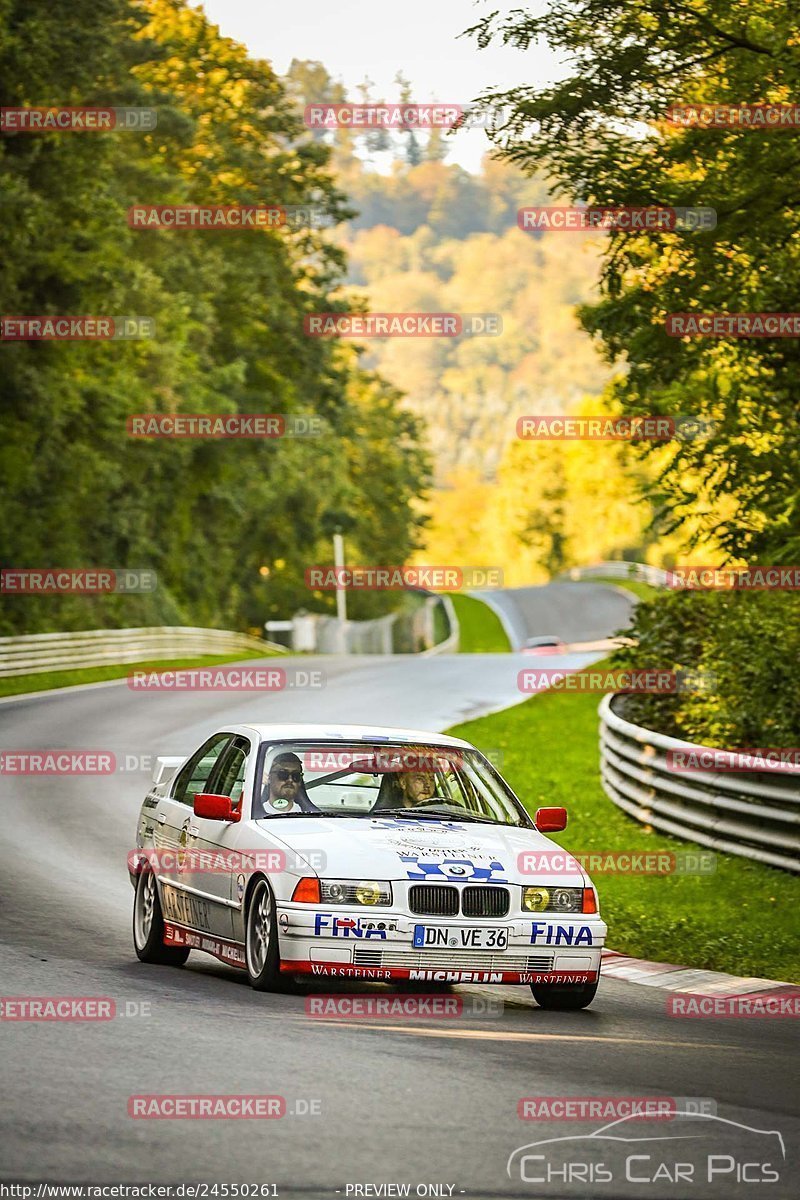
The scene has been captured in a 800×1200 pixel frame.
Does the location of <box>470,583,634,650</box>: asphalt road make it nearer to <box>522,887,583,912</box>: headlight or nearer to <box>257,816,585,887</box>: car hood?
<box>257,816,585,887</box>: car hood

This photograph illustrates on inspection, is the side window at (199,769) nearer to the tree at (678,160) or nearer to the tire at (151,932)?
the tire at (151,932)

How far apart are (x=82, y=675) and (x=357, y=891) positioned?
3451 centimetres

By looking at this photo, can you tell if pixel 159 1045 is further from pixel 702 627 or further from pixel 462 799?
pixel 702 627

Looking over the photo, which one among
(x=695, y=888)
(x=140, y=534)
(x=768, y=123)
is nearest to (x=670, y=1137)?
(x=695, y=888)

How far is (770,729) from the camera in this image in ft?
60.5

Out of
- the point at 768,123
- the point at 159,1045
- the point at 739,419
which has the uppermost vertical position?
the point at 768,123

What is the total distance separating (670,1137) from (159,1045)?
2.39 metres

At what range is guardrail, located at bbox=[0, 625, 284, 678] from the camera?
41781mm
